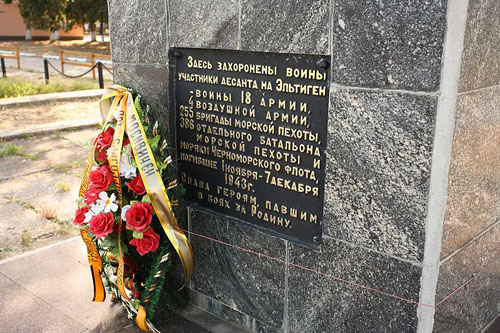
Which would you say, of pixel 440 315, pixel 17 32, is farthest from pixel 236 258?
pixel 17 32

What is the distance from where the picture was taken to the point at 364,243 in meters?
2.75

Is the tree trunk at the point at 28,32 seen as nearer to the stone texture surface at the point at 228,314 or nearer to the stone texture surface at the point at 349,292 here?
the stone texture surface at the point at 228,314

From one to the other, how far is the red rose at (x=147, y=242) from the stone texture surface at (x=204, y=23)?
48.0 inches

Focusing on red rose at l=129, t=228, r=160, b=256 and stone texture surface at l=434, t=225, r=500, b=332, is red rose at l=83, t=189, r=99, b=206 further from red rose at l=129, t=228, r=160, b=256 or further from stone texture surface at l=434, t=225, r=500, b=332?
stone texture surface at l=434, t=225, r=500, b=332

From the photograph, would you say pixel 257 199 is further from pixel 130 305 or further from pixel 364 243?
pixel 130 305

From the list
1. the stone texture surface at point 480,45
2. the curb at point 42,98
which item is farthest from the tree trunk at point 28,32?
the stone texture surface at point 480,45

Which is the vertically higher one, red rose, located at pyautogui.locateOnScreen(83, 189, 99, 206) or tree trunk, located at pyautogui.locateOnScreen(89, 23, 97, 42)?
tree trunk, located at pyautogui.locateOnScreen(89, 23, 97, 42)

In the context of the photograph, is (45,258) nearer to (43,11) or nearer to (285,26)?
(285,26)

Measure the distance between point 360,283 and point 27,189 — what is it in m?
4.92

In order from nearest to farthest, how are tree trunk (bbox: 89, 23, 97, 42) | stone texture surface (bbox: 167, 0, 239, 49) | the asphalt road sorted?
stone texture surface (bbox: 167, 0, 239, 49)
the asphalt road
tree trunk (bbox: 89, 23, 97, 42)

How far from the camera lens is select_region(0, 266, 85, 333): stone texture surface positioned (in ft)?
11.5

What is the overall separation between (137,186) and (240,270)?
2.77 ft

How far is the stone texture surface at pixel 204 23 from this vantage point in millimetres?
3156

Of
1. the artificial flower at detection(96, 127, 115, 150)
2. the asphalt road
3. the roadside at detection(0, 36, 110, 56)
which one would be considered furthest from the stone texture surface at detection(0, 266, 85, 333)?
the roadside at detection(0, 36, 110, 56)
